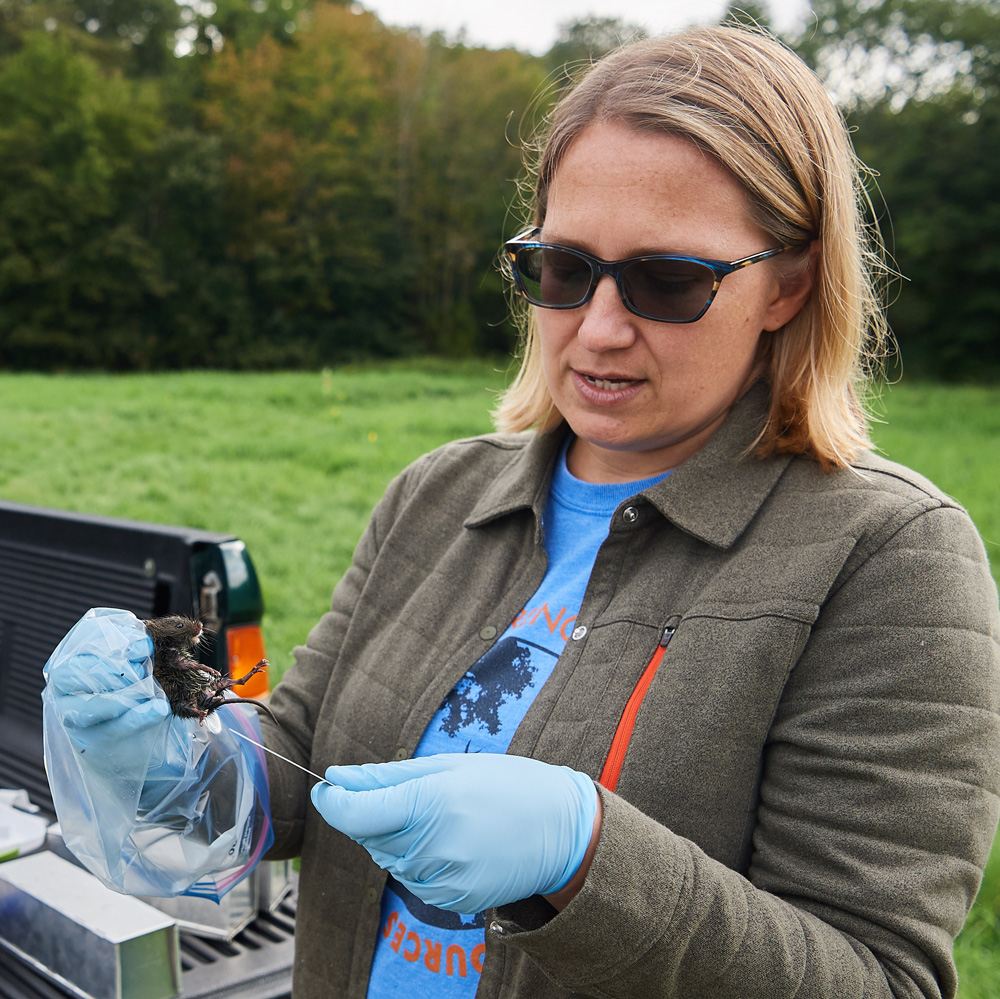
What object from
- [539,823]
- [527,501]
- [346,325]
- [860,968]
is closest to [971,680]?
[860,968]

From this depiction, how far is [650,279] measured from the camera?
138cm

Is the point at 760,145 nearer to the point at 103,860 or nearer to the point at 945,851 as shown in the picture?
the point at 945,851

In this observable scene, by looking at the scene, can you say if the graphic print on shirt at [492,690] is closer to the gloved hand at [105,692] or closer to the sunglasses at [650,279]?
the gloved hand at [105,692]

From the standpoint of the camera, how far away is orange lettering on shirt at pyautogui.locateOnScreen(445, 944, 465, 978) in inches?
53.5

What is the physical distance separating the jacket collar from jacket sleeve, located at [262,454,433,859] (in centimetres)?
31

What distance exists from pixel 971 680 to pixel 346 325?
33.6 m

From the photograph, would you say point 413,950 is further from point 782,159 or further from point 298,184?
point 298,184

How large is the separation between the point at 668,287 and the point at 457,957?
1.02 metres

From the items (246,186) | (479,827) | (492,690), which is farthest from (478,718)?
(246,186)

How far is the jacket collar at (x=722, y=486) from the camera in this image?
1.38 m

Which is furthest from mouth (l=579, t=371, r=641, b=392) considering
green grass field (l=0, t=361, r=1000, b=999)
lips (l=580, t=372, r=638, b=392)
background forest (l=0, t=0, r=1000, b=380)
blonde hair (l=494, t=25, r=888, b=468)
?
background forest (l=0, t=0, r=1000, b=380)

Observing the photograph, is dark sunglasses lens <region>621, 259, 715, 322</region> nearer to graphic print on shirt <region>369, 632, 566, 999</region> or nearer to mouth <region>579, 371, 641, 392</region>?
mouth <region>579, 371, 641, 392</region>

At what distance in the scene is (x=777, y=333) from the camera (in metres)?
1.54

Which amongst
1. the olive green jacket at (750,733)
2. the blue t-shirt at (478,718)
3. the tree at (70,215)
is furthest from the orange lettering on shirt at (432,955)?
the tree at (70,215)
